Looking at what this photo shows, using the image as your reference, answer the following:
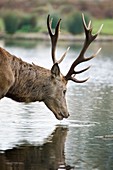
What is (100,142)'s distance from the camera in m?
12.9

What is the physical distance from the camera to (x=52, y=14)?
225 feet

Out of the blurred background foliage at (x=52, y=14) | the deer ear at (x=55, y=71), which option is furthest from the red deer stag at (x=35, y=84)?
the blurred background foliage at (x=52, y=14)

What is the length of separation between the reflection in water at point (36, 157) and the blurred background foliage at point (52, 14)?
47773mm

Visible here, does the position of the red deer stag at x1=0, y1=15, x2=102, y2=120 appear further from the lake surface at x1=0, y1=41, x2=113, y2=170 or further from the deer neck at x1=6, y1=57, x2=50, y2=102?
the lake surface at x1=0, y1=41, x2=113, y2=170

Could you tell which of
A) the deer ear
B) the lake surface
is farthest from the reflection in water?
the deer ear

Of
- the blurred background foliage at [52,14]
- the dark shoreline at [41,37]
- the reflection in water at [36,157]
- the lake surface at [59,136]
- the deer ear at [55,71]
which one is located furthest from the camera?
the blurred background foliage at [52,14]

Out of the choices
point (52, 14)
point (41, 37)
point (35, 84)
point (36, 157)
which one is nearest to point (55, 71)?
point (35, 84)

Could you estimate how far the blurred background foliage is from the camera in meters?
63.6

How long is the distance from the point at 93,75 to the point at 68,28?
118 ft

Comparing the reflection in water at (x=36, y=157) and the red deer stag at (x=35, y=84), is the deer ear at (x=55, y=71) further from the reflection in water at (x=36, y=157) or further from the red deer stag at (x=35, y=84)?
the reflection in water at (x=36, y=157)

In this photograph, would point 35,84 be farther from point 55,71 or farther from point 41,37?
point 41,37

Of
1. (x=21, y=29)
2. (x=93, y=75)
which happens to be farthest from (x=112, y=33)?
(x=93, y=75)

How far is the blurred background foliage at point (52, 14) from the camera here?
63594 mm

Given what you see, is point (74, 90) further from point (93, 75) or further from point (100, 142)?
point (100, 142)
